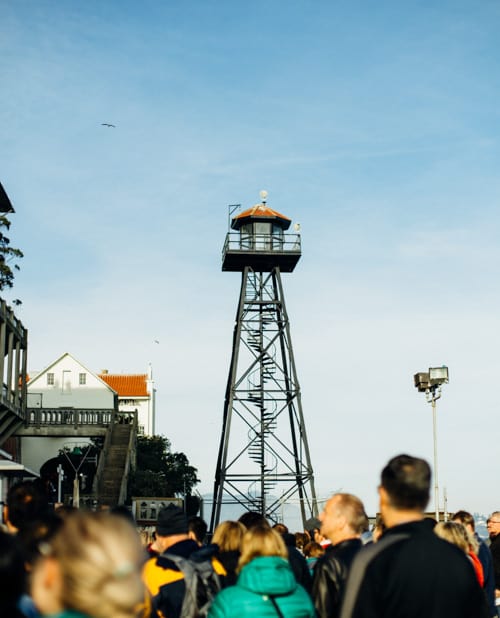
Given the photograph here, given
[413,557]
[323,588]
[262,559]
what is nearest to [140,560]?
[413,557]

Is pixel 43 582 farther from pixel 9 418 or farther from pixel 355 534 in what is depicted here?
pixel 9 418

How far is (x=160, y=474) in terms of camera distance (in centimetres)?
5169

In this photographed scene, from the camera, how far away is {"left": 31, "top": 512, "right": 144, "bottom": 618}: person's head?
3125 mm

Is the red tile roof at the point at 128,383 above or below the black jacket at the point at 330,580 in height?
above

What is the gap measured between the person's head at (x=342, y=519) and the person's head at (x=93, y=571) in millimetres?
3565

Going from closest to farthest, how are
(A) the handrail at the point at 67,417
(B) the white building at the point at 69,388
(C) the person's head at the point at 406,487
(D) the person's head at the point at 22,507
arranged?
(C) the person's head at the point at 406,487, (D) the person's head at the point at 22,507, (A) the handrail at the point at 67,417, (B) the white building at the point at 69,388

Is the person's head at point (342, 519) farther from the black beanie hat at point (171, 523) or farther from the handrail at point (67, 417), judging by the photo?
the handrail at point (67, 417)

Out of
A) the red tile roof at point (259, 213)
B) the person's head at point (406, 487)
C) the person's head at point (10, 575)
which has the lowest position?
the person's head at point (10, 575)

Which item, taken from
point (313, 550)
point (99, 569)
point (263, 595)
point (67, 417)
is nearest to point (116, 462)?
point (67, 417)

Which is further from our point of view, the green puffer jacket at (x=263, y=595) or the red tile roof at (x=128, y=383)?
the red tile roof at (x=128, y=383)

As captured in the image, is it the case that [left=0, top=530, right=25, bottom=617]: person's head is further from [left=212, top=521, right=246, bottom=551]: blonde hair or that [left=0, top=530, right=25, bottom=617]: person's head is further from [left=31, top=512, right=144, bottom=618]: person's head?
[left=212, top=521, right=246, bottom=551]: blonde hair

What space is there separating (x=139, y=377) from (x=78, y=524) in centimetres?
10620

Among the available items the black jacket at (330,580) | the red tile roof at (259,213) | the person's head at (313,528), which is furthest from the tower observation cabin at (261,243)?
the black jacket at (330,580)

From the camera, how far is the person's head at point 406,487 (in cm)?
514
